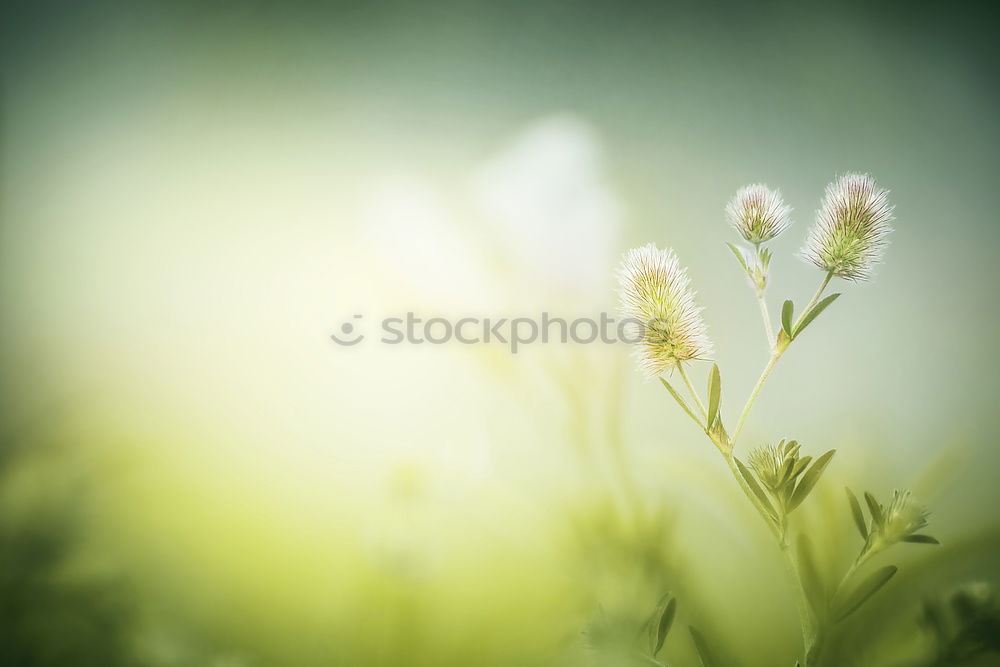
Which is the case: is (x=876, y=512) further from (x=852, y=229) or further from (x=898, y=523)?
(x=852, y=229)

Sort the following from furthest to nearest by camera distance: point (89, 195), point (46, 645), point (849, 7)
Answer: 1. point (849, 7)
2. point (89, 195)
3. point (46, 645)

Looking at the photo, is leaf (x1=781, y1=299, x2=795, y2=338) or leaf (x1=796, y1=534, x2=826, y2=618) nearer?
leaf (x1=781, y1=299, x2=795, y2=338)

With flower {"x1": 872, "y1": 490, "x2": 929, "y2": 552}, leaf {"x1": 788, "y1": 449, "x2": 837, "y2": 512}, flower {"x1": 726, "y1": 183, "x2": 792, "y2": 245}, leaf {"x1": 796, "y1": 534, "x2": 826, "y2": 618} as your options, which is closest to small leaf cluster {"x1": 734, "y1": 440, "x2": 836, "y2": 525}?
leaf {"x1": 788, "y1": 449, "x2": 837, "y2": 512}

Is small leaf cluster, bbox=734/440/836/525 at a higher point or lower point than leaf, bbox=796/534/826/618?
higher

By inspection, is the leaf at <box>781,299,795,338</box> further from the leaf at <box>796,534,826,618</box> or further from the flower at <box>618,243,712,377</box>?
the leaf at <box>796,534,826,618</box>

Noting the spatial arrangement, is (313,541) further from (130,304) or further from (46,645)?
(130,304)

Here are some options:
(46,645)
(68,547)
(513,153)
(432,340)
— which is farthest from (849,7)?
(46,645)
